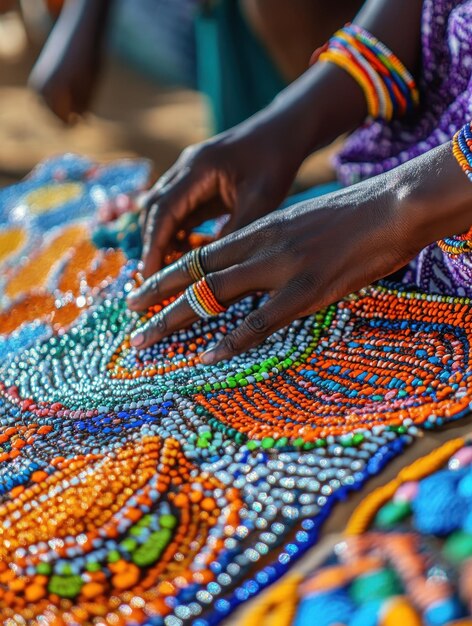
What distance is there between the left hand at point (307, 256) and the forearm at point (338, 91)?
32 cm

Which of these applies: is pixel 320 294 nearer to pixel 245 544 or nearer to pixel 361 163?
pixel 245 544

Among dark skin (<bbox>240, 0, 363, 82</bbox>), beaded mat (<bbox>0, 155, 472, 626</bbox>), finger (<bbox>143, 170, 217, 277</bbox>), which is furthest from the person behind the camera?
dark skin (<bbox>240, 0, 363, 82</bbox>)

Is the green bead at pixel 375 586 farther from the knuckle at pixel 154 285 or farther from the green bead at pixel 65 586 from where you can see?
the knuckle at pixel 154 285

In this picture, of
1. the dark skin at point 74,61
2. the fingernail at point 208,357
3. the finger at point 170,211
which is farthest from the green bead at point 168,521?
the dark skin at point 74,61

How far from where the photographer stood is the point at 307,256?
2.71 ft

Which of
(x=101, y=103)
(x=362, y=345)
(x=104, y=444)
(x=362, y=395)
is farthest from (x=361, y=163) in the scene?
(x=101, y=103)

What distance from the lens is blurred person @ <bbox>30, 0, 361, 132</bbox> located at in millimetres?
1966

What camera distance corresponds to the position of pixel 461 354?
0.80 meters

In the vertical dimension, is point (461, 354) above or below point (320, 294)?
below

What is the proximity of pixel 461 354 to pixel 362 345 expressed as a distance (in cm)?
13

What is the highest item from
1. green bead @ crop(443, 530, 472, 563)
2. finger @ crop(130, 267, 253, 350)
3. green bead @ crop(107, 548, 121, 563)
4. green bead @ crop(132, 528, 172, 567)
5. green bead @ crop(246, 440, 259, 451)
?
finger @ crop(130, 267, 253, 350)

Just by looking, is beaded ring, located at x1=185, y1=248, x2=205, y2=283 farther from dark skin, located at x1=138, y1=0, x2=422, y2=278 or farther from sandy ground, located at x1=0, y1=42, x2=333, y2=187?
sandy ground, located at x1=0, y1=42, x2=333, y2=187

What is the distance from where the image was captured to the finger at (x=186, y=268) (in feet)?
2.91

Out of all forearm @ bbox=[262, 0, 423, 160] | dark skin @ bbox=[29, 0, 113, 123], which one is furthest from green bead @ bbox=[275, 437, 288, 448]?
dark skin @ bbox=[29, 0, 113, 123]
